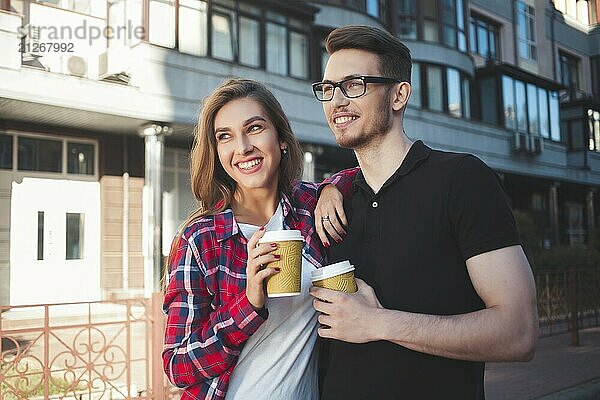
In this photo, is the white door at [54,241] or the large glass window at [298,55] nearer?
the white door at [54,241]

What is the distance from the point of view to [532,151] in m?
23.4

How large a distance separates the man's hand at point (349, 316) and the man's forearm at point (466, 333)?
0.06 feet

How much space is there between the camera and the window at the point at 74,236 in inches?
549

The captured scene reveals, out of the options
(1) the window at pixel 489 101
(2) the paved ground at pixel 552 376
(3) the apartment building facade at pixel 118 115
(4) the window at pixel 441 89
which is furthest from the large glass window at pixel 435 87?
(2) the paved ground at pixel 552 376

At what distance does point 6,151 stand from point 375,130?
12902 millimetres

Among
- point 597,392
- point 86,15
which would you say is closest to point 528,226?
point 597,392

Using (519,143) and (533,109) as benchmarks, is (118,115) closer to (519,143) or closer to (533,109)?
(519,143)

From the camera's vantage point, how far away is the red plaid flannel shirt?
1892 mm

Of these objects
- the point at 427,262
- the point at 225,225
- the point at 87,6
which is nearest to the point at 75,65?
the point at 87,6

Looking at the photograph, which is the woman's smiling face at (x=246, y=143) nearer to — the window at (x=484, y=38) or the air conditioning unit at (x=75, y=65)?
the air conditioning unit at (x=75, y=65)

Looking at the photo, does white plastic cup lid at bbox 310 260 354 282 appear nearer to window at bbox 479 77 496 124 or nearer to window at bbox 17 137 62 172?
window at bbox 17 137 62 172

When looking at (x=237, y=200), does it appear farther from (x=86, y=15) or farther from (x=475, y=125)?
(x=475, y=125)

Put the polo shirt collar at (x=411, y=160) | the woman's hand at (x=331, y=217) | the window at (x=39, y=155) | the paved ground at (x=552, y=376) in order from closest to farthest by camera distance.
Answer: the polo shirt collar at (x=411, y=160), the woman's hand at (x=331, y=217), the paved ground at (x=552, y=376), the window at (x=39, y=155)

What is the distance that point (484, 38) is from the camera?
25312 mm
